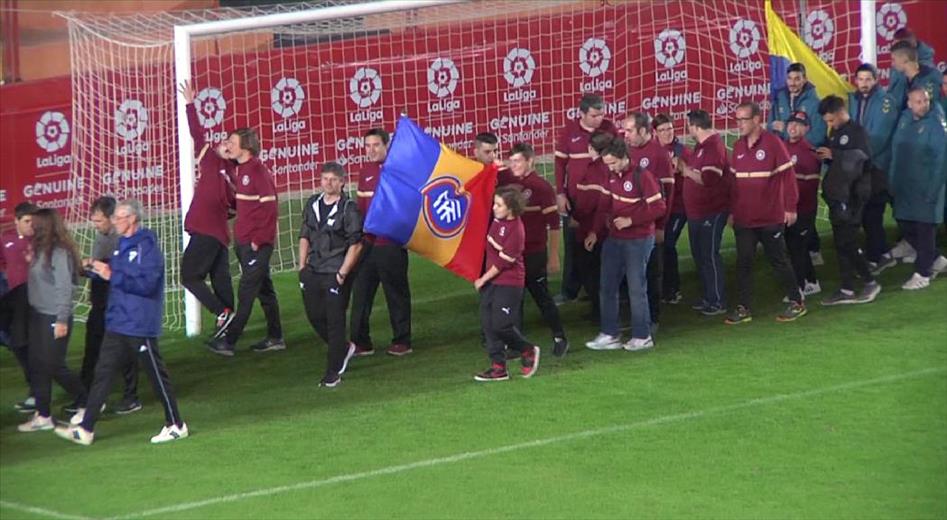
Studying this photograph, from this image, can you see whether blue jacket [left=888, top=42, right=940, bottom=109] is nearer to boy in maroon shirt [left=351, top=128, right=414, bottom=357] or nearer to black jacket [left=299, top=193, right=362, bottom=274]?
boy in maroon shirt [left=351, top=128, right=414, bottom=357]

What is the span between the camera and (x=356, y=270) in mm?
12805

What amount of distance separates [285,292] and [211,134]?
353 cm

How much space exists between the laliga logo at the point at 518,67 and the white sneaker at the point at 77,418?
7966mm

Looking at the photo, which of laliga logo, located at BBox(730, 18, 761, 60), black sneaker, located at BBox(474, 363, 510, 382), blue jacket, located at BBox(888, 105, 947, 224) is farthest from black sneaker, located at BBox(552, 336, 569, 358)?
laliga logo, located at BBox(730, 18, 761, 60)

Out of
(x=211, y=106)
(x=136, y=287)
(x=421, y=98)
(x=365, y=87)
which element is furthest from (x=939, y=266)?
(x=211, y=106)

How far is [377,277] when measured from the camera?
13.7m

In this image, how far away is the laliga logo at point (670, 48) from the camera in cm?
1953

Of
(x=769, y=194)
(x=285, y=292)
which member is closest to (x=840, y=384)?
(x=769, y=194)

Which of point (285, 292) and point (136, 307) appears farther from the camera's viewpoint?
point (285, 292)

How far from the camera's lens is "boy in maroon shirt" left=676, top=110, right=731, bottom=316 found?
45.2 feet

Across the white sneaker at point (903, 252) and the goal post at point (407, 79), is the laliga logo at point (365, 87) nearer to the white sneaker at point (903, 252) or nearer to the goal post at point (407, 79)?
the goal post at point (407, 79)

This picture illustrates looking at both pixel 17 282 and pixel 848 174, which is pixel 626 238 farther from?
pixel 17 282

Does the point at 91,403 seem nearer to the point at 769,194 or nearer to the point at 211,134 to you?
the point at 769,194

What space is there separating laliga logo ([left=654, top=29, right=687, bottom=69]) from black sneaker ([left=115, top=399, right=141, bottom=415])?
9.35 meters
